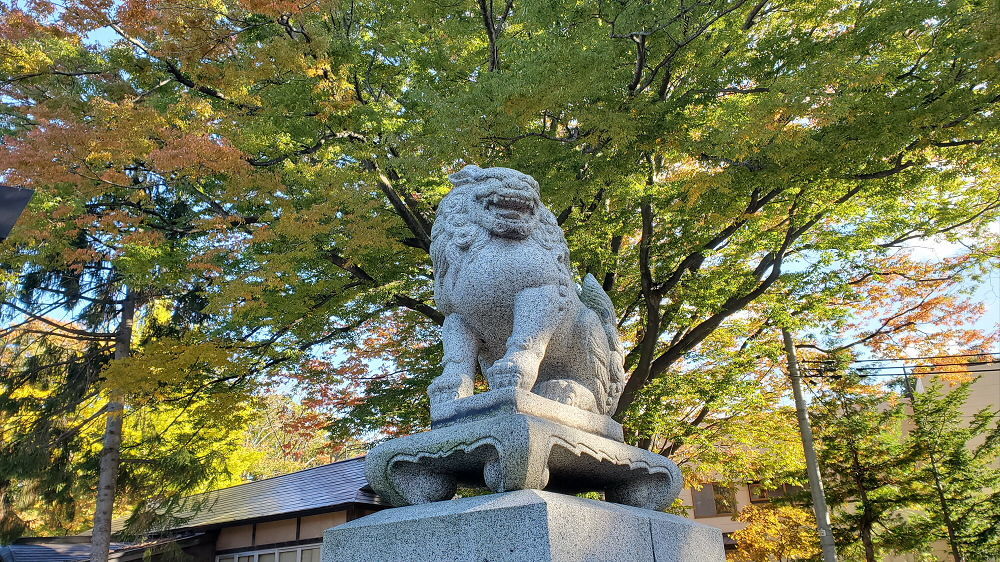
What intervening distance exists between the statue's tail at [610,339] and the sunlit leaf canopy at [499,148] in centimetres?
374

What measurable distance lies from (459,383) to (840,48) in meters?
6.32

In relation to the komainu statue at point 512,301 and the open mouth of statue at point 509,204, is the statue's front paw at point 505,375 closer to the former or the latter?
the komainu statue at point 512,301

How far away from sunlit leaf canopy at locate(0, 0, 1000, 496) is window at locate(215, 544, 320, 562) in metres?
2.81

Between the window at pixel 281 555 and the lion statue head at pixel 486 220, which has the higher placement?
the lion statue head at pixel 486 220

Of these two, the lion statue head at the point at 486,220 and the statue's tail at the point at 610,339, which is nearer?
the lion statue head at the point at 486,220

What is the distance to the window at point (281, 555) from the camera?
11.8 m

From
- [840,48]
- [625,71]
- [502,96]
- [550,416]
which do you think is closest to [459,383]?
[550,416]

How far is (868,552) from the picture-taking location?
12.1 meters

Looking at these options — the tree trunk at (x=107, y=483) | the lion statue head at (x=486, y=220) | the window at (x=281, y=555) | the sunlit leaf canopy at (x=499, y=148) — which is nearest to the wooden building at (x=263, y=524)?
the window at (x=281, y=555)

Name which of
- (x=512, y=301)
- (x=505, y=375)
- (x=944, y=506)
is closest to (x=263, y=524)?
(x=512, y=301)

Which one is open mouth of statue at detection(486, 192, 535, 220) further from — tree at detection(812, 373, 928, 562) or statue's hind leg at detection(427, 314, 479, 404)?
Result: tree at detection(812, 373, 928, 562)

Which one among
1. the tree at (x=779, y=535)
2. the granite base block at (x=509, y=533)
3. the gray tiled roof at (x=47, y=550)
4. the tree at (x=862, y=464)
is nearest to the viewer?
the granite base block at (x=509, y=533)

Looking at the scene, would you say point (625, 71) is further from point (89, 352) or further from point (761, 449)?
point (89, 352)

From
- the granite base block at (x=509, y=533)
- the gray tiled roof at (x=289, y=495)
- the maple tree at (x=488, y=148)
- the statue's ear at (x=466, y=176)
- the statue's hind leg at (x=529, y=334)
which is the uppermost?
the maple tree at (x=488, y=148)
